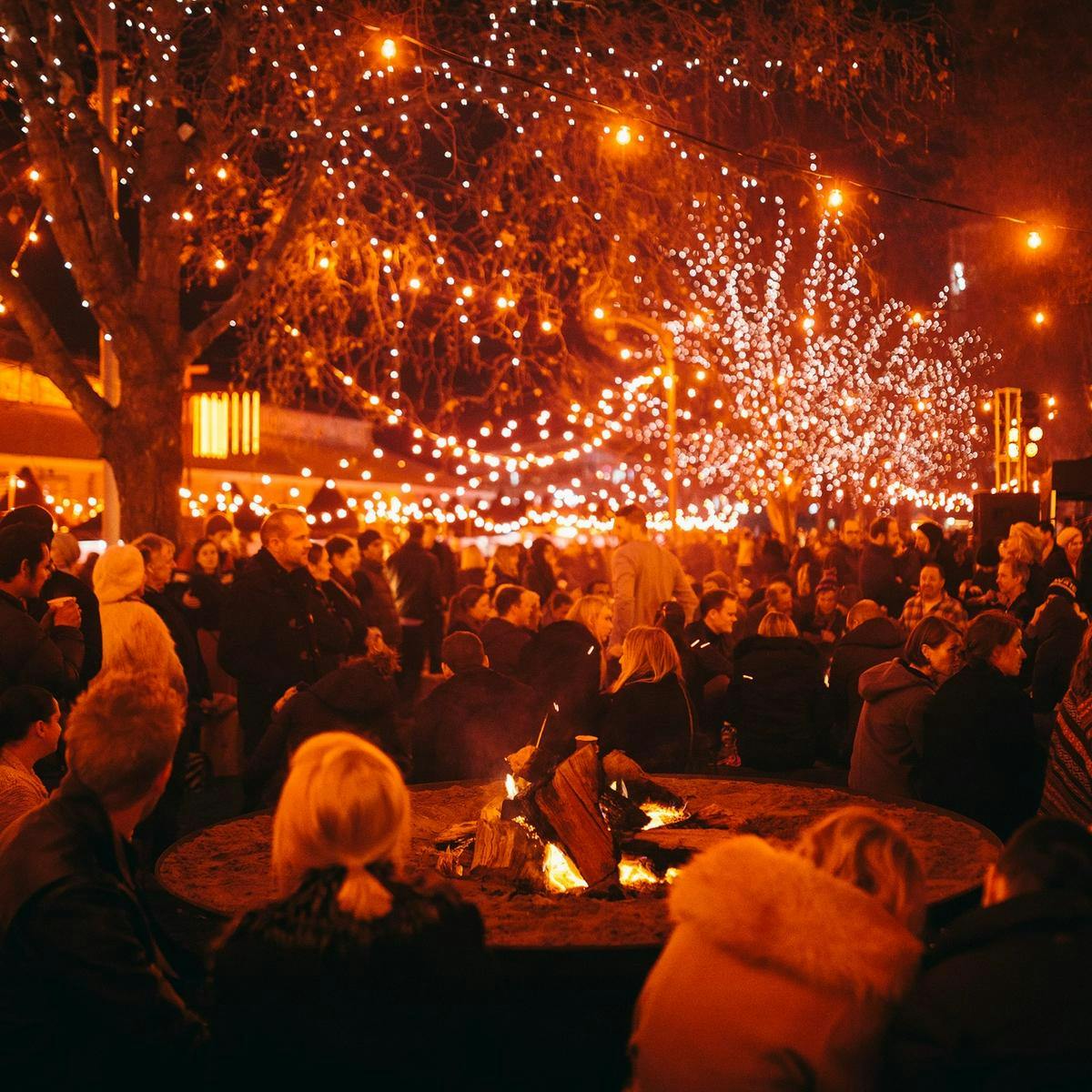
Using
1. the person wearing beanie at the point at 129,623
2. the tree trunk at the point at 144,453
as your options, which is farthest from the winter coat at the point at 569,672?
the tree trunk at the point at 144,453

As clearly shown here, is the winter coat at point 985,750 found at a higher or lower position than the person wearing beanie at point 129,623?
lower

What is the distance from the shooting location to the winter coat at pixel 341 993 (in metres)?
2.67

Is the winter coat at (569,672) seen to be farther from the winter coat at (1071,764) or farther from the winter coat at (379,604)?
the winter coat at (379,604)

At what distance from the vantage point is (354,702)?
6.94 meters

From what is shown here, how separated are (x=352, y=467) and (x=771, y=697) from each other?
20740 millimetres

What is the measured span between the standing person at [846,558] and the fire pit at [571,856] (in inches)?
324

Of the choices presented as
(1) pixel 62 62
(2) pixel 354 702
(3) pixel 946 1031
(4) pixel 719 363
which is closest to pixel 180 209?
(1) pixel 62 62

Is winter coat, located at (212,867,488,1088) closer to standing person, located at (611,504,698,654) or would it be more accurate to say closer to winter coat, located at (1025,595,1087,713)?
winter coat, located at (1025,595,1087,713)

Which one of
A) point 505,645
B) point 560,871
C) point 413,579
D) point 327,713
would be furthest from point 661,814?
point 413,579

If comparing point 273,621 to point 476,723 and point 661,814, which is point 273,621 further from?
point 661,814

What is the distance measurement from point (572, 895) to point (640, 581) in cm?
540

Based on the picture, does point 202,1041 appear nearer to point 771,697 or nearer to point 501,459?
point 771,697

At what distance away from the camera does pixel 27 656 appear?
6059mm

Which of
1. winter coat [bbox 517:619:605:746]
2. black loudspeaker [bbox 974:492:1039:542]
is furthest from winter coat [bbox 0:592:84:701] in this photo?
black loudspeaker [bbox 974:492:1039:542]
